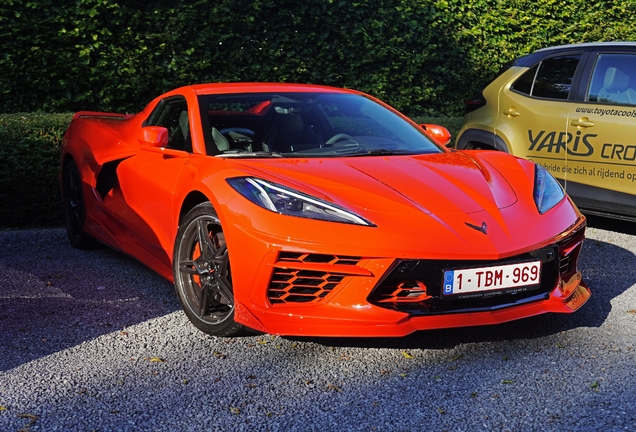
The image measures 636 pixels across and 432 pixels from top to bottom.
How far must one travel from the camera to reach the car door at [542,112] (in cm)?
734

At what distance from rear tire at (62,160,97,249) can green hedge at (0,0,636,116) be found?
2.60 meters

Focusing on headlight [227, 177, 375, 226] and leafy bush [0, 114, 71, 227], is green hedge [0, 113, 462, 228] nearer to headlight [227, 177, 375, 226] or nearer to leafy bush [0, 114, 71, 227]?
leafy bush [0, 114, 71, 227]

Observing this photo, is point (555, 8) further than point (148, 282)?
Yes

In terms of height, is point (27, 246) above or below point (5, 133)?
below

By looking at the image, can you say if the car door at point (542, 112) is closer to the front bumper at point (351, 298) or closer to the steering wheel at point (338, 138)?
the steering wheel at point (338, 138)

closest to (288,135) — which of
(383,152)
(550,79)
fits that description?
(383,152)

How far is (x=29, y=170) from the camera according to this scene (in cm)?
773

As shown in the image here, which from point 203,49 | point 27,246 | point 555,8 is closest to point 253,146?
point 27,246

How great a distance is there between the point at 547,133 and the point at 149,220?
12.0 ft

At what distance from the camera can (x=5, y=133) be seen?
302 inches

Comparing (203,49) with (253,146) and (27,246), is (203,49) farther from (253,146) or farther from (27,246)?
(253,146)

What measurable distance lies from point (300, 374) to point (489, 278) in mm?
955

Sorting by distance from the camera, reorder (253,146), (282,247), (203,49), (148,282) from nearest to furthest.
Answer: (282,247)
(253,146)
(148,282)
(203,49)

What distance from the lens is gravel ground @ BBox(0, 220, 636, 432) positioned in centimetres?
344
